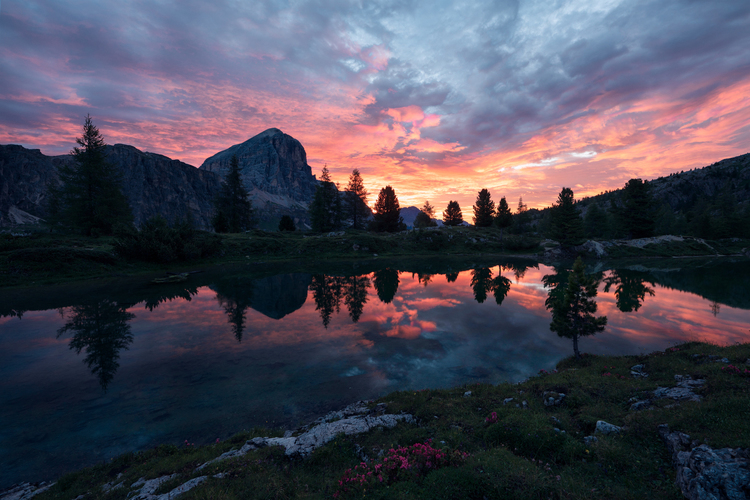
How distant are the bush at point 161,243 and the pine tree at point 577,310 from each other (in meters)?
56.9

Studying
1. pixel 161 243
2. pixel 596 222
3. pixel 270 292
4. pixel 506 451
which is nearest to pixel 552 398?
pixel 506 451

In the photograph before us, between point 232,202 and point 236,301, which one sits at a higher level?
point 232,202

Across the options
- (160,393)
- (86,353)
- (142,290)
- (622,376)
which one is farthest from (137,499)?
(142,290)

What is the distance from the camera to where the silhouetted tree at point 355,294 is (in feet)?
84.1

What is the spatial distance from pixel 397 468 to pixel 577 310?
14032mm

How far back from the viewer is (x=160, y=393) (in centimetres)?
1288

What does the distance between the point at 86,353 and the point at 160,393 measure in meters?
8.46

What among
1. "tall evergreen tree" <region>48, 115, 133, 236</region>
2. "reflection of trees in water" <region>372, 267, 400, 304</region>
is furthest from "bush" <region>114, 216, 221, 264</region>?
"reflection of trees in water" <region>372, 267, 400, 304</region>

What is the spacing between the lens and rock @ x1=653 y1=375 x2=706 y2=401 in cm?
921

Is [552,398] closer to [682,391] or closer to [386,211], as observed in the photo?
[682,391]

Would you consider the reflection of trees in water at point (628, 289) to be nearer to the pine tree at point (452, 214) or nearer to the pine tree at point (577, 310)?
the pine tree at point (577, 310)

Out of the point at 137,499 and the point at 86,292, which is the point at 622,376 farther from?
the point at 86,292

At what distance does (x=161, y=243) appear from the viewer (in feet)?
155

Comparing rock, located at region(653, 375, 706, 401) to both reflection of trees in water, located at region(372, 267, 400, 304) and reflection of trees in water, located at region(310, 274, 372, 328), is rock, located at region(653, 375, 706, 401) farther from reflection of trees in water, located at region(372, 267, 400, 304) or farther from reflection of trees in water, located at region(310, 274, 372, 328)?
reflection of trees in water, located at region(372, 267, 400, 304)
